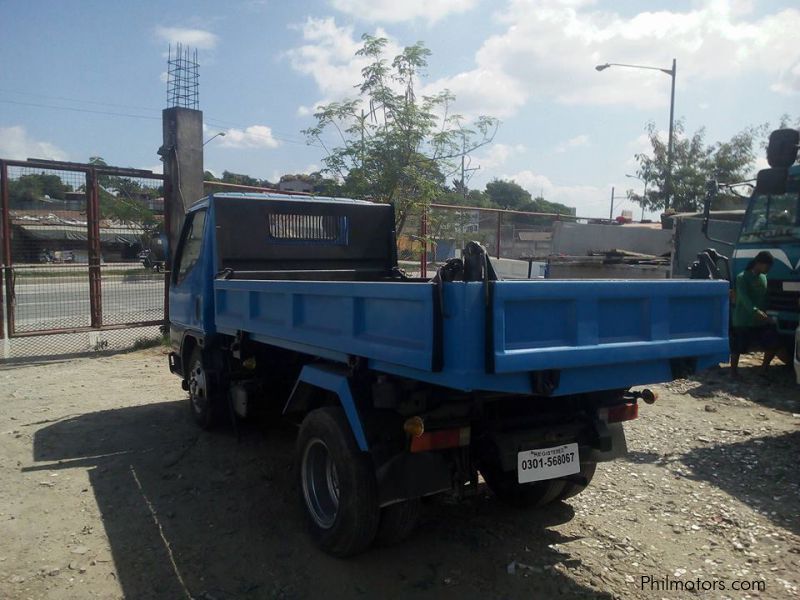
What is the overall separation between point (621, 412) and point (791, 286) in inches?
213

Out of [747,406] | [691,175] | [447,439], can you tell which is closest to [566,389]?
[447,439]

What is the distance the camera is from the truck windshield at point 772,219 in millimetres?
8195

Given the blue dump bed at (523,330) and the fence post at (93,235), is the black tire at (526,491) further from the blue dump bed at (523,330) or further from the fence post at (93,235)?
the fence post at (93,235)

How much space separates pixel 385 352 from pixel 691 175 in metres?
20.8

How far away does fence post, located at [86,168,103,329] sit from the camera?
9.53 meters

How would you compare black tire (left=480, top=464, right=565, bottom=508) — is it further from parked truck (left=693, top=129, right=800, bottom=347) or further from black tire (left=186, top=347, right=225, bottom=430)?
parked truck (left=693, top=129, right=800, bottom=347)

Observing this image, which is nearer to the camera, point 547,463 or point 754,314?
point 547,463

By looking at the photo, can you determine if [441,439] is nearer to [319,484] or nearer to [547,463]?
[547,463]

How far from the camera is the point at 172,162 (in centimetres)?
1048

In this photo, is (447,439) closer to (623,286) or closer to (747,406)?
(623,286)

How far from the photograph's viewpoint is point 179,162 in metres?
10.5

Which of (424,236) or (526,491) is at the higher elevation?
(424,236)

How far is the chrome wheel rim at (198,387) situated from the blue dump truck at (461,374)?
1261mm

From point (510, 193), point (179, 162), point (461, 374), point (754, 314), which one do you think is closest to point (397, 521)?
point (461, 374)
